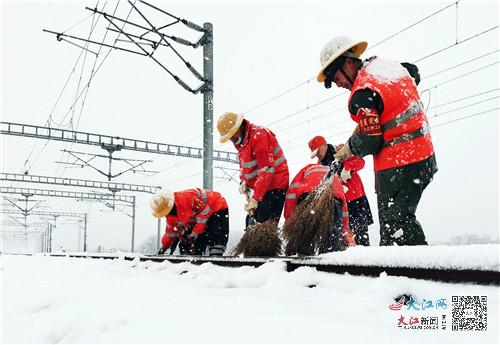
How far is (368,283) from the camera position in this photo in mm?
2078

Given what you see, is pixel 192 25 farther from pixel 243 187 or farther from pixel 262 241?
pixel 262 241

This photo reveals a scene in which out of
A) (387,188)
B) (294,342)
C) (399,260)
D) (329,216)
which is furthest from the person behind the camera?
(329,216)

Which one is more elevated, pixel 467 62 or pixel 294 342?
pixel 467 62

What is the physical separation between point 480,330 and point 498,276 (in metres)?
0.27

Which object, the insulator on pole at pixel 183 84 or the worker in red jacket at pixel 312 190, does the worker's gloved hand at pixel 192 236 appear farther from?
the insulator on pole at pixel 183 84

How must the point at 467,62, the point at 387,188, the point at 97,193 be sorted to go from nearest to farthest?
the point at 387,188 < the point at 467,62 < the point at 97,193

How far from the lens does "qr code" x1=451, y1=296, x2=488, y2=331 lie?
1511 millimetres

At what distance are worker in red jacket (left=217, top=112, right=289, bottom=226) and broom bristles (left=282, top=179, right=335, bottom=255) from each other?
1.10 metres

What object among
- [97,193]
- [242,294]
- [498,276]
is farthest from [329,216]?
[97,193]

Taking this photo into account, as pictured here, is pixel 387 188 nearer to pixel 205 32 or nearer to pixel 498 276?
pixel 498 276

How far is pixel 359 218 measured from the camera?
570 cm

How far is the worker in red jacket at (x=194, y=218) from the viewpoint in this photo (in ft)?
23.0

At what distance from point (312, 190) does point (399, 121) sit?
1211 millimetres

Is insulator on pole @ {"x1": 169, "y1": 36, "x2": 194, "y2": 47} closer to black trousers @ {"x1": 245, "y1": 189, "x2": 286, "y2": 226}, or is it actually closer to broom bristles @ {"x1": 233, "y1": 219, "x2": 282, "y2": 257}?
black trousers @ {"x1": 245, "y1": 189, "x2": 286, "y2": 226}
